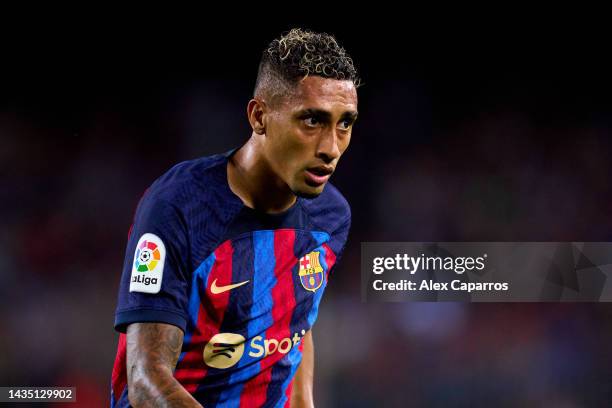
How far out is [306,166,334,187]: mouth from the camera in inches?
60.7

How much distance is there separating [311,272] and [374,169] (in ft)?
6.81

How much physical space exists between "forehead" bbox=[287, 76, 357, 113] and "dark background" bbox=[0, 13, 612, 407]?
7.45ft

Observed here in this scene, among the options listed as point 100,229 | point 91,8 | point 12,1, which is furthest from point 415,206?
point 12,1

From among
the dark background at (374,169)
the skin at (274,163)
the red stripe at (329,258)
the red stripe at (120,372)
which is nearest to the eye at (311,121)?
the skin at (274,163)

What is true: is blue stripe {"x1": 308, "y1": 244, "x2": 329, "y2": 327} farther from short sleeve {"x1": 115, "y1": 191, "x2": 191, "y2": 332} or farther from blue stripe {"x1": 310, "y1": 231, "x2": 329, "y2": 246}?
short sleeve {"x1": 115, "y1": 191, "x2": 191, "y2": 332}

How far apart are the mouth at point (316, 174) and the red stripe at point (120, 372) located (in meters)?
0.50

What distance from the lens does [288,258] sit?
5.76ft

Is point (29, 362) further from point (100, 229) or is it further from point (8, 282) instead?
point (100, 229)

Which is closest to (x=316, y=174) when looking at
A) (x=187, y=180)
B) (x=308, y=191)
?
(x=308, y=191)

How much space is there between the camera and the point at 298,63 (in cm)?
155

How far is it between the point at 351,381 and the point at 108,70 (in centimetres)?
202

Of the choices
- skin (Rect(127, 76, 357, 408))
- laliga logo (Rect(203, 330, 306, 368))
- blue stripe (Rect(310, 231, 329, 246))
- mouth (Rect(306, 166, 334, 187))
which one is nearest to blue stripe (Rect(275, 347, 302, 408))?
laliga logo (Rect(203, 330, 306, 368))

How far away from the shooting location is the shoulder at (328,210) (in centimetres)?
188

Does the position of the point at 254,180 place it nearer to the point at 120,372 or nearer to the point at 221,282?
the point at 221,282
